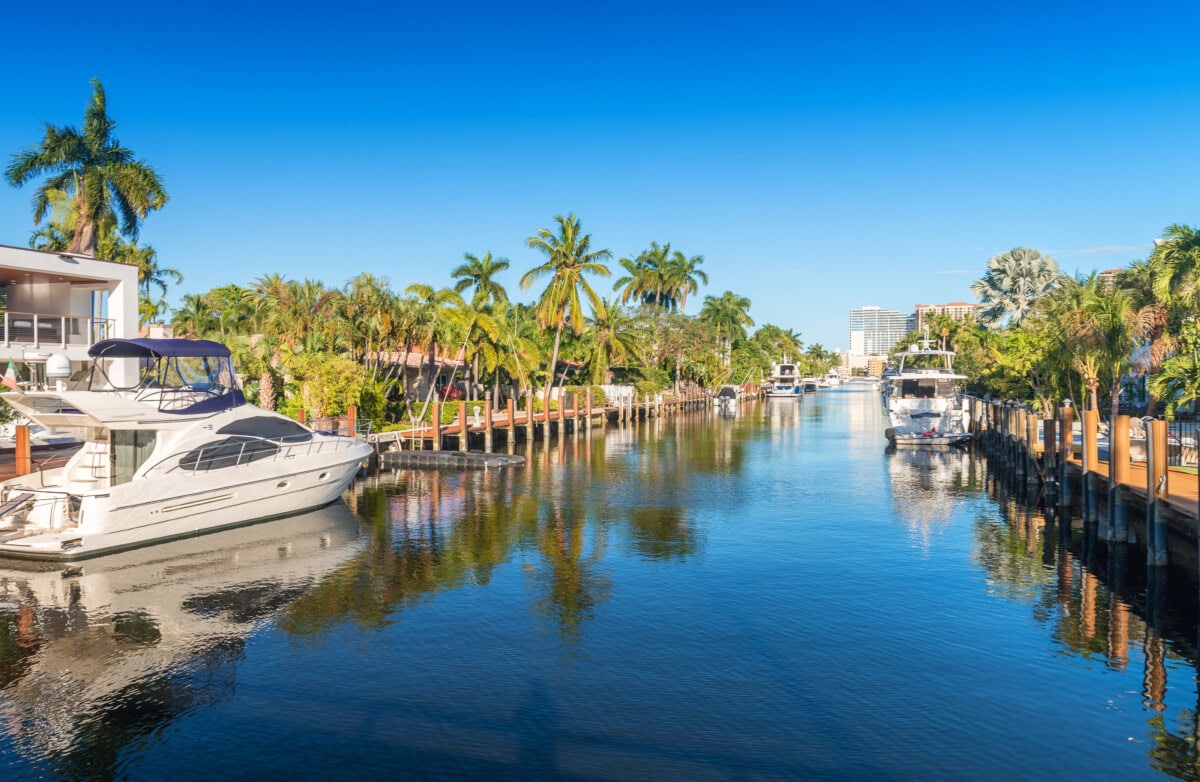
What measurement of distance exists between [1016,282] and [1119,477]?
171 ft

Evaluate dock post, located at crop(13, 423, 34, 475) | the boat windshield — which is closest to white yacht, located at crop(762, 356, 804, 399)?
the boat windshield

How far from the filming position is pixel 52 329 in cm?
3206

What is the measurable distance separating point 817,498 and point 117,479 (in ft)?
70.7

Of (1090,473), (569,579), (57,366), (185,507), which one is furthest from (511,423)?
(1090,473)

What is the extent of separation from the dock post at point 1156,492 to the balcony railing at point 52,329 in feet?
104

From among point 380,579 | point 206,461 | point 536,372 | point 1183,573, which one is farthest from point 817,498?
point 536,372

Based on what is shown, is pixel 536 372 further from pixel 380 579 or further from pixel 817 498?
pixel 380 579

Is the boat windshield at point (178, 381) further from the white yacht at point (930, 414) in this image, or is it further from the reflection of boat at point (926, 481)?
the white yacht at point (930, 414)

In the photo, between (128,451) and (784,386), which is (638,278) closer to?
(784,386)

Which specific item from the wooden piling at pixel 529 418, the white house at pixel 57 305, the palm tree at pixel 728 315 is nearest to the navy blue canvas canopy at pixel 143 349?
the white house at pixel 57 305

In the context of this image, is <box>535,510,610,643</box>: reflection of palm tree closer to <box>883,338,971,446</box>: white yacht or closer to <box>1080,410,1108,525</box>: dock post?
<box>1080,410,1108,525</box>: dock post


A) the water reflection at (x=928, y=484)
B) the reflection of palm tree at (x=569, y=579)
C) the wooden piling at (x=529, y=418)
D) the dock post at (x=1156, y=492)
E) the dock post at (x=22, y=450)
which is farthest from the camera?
the wooden piling at (x=529, y=418)

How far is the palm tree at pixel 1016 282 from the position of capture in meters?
66.6

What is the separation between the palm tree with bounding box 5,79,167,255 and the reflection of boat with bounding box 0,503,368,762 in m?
25.0
